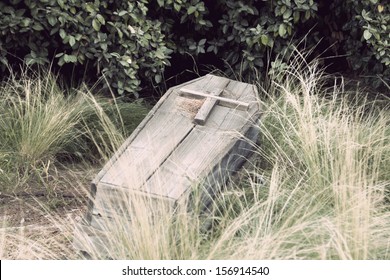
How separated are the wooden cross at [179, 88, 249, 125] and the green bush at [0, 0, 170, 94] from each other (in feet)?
3.16

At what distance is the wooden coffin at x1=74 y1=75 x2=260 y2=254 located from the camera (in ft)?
12.9

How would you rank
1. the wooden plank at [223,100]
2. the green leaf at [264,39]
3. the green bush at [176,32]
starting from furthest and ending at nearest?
the green leaf at [264,39] → the green bush at [176,32] → the wooden plank at [223,100]

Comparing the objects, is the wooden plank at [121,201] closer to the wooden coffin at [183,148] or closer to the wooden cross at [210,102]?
the wooden coffin at [183,148]

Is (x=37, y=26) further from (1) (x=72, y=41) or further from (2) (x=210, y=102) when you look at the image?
(2) (x=210, y=102)

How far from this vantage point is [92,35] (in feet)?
18.8

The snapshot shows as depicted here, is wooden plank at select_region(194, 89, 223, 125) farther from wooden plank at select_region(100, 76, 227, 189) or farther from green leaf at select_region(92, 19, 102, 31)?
green leaf at select_region(92, 19, 102, 31)

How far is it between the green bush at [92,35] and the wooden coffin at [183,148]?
2.63 ft

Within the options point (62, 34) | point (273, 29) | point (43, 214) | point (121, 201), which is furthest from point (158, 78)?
point (121, 201)

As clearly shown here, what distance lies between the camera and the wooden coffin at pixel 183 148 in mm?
3945

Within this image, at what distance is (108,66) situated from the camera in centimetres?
586

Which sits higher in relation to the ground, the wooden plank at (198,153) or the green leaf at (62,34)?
the green leaf at (62,34)

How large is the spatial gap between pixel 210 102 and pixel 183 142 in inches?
20.6

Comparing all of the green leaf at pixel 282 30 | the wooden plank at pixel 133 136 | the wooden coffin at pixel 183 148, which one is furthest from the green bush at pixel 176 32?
the wooden coffin at pixel 183 148
